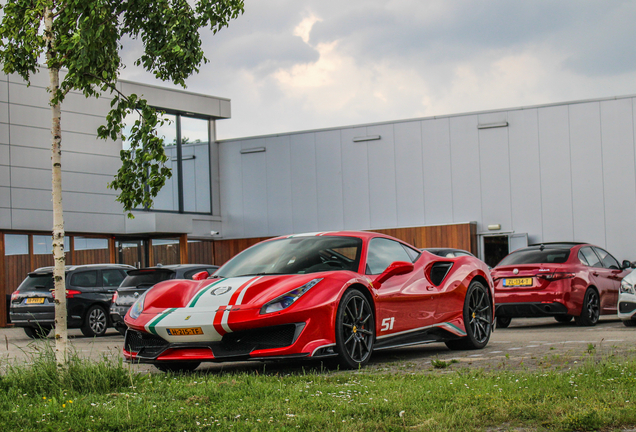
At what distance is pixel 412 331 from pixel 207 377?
2.56 meters

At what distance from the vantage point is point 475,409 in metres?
4.78

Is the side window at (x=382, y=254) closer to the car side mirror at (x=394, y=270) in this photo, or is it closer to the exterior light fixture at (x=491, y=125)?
the car side mirror at (x=394, y=270)

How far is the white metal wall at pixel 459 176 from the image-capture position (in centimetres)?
2442

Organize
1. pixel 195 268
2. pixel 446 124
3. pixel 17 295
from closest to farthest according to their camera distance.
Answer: pixel 195 268
pixel 17 295
pixel 446 124

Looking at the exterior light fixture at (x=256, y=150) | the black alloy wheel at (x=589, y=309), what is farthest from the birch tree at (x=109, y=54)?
the exterior light fixture at (x=256, y=150)

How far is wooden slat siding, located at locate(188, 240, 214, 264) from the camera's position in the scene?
30.2 meters

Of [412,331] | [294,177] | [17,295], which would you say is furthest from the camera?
[294,177]

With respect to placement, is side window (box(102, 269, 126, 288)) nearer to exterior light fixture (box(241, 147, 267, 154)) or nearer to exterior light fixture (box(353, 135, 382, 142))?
exterior light fixture (box(353, 135, 382, 142))

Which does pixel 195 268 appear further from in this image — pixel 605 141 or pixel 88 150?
pixel 605 141

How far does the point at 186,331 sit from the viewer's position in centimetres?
705

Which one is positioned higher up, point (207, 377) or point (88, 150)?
point (88, 150)

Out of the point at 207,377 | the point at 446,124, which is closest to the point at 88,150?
the point at 446,124

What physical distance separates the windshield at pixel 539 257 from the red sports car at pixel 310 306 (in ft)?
16.8

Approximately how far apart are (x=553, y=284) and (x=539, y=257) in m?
0.90
